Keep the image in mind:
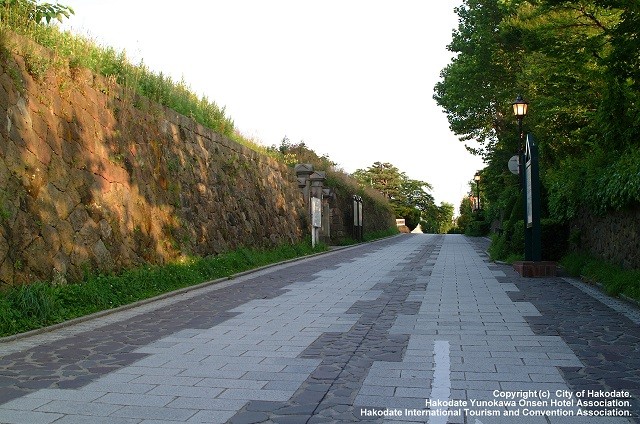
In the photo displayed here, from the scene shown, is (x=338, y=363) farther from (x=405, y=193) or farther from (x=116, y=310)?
(x=405, y=193)

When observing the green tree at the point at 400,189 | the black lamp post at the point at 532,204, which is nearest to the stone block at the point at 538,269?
the black lamp post at the point at 532,204

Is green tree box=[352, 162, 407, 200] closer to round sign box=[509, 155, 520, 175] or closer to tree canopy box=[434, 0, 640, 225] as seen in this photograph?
tree canopy box=[434, 0, 640, 225]

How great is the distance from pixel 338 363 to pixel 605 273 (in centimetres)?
769

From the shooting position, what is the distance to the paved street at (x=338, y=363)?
166 inches

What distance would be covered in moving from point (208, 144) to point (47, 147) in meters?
7.55

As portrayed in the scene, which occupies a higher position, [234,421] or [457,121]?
[457,121]

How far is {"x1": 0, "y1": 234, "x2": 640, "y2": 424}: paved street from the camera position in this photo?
4227 millimetres

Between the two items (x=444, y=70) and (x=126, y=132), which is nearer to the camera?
(x=126, y=132)

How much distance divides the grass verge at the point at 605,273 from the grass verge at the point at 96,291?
25.4 ft

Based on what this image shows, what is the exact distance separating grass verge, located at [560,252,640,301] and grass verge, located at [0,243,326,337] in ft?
25.4

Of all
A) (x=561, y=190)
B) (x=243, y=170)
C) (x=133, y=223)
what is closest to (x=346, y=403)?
(x=133, y=223)

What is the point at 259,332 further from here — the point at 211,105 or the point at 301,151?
the point at 301,151

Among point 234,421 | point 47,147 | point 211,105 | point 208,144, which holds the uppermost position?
point 211,105

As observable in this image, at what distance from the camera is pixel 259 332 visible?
7.30 metres
